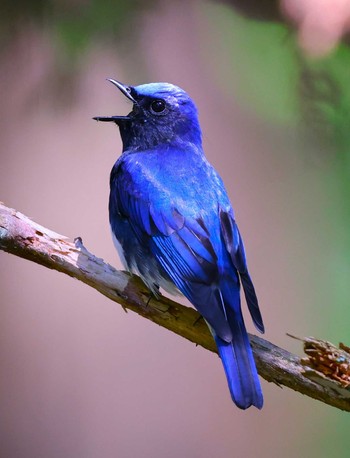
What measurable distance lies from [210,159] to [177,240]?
36.3 inches

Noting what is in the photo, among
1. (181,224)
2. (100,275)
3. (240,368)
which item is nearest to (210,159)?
(181,224)

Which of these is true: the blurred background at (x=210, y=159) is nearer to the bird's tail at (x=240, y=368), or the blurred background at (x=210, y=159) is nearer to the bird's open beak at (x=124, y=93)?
the bird's open beak at (x=124, y=93)

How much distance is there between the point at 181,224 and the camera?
165cm

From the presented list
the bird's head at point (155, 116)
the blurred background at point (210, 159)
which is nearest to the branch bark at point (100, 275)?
the bird's head at point (155, 116)

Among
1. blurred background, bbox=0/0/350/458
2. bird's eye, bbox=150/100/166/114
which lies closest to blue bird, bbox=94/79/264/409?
bird's eye, bbox=150/100/166/114

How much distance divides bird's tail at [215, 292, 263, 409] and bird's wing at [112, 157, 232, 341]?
3 cm

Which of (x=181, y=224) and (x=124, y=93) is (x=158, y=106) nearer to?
(x=124, y=93)

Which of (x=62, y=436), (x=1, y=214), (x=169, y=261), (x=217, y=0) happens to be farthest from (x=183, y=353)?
(x=217, y=0)

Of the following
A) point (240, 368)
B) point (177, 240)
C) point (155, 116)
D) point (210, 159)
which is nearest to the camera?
point (240, 368)

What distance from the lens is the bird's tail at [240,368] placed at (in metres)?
1.43

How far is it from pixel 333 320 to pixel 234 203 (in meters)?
0.66

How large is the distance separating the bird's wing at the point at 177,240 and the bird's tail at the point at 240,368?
0.03m

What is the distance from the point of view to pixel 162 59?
8.07 feet

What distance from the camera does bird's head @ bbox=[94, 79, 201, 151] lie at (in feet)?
6.30
